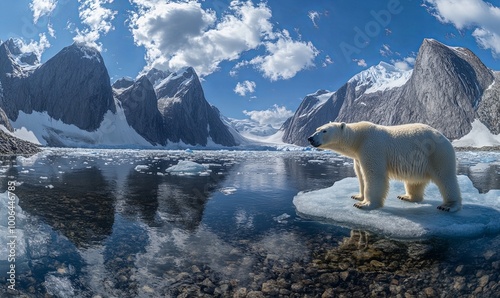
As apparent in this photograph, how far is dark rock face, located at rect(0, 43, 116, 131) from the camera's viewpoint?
546ft

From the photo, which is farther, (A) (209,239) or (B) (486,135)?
(B) (486,135)

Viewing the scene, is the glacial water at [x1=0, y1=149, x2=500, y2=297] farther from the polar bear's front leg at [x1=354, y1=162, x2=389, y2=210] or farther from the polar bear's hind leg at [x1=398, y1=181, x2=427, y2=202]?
the polar bear's hind leg at [x1=398, y1=181, x2=427, y2=202]

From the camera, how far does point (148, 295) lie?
13.1 feet

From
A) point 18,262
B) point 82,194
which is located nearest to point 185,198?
point 82,194

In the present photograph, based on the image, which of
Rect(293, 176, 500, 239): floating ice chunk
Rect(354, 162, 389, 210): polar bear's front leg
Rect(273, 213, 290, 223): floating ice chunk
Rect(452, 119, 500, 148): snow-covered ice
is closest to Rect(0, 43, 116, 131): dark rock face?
Rect(273, 213, 290, 223): floating ice chunk

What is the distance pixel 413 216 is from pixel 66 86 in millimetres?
214088

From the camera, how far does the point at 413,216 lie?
24.1ft

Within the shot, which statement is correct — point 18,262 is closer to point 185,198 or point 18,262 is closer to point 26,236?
point 26,236

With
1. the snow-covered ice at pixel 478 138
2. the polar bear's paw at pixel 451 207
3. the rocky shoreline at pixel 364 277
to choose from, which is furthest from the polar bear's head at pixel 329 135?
the snow-covered ice at pixel 478 138

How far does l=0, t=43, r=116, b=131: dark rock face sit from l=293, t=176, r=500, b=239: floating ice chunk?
19847 centimetres

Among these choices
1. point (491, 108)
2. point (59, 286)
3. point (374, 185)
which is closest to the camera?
point (59, 286)

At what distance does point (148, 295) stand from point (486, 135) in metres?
196

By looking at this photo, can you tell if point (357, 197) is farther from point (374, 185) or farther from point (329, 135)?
point (329, 135)

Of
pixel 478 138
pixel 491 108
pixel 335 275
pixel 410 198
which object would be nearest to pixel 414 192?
pixel 410 198
